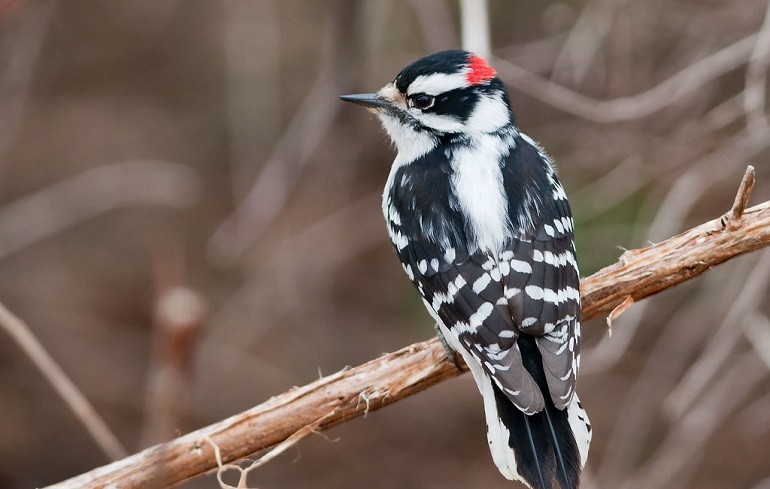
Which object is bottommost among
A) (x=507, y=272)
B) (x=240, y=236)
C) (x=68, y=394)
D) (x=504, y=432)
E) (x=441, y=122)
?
(x=240, y=236)

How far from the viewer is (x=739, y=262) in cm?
444

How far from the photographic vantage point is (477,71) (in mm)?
3873

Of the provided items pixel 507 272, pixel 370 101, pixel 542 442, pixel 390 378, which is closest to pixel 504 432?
pixel 542 442

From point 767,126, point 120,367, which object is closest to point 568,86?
point 767,126

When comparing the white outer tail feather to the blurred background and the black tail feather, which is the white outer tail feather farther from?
the blurred background

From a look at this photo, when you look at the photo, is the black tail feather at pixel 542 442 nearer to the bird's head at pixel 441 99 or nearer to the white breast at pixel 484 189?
the white breast at pixel 484 189

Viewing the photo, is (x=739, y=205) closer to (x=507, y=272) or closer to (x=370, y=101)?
(x=507, y=272)

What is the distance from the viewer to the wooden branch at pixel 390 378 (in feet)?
9.65

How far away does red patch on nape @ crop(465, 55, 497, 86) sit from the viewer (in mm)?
3830

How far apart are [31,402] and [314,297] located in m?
2.24

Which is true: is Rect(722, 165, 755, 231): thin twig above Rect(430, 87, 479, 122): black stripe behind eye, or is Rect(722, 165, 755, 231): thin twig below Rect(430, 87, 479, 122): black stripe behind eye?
above

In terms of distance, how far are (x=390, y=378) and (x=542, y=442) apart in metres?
0.53

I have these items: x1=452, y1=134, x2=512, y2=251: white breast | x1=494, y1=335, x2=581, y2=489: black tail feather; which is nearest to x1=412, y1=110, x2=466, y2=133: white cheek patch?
x1=452, y1=134, x2=512, y2=251: white breast

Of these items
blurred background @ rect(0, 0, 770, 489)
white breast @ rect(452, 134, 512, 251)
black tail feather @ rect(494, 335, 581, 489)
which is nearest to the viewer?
black tail feather @ rect(494, 335, 581, 489)
